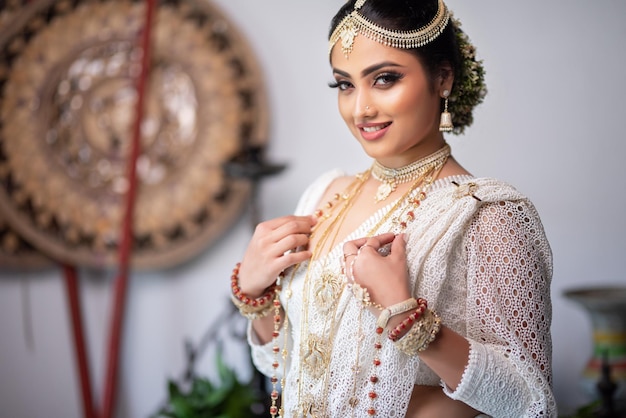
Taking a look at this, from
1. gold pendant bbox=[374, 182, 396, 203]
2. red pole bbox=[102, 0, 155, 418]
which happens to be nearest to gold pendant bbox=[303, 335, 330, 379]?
gold pendant bbox=[374, 182, 396, 203]

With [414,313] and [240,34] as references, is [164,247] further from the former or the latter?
[414,313]

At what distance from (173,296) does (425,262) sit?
83.7 inches

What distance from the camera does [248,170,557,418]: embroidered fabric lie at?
112 centimetres

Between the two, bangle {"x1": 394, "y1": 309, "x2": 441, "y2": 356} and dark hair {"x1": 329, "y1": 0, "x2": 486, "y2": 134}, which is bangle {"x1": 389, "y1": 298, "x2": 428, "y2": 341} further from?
dark hair {"x1": 329, "y1": 0, "x2": 486, "y2": 134}

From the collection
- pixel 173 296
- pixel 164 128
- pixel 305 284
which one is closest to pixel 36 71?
pixel 164 128

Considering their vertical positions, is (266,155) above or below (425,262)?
above

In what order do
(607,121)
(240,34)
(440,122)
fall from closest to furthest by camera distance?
1. (440,122)
2. (607,121)
3. (240,34)

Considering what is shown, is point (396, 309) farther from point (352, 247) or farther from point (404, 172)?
point (404, 172)

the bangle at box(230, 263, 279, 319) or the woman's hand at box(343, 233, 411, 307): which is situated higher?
the woman's hand at box(343, 233, 411, 307)

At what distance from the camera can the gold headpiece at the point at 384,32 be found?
1.19 m

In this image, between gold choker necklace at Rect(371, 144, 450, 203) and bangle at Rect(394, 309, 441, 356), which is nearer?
bangle at Rect(394, 309, 441, 356)

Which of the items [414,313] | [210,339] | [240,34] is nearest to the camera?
[414,313]

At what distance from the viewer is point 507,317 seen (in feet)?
3.76

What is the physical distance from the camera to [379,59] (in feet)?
3.89
